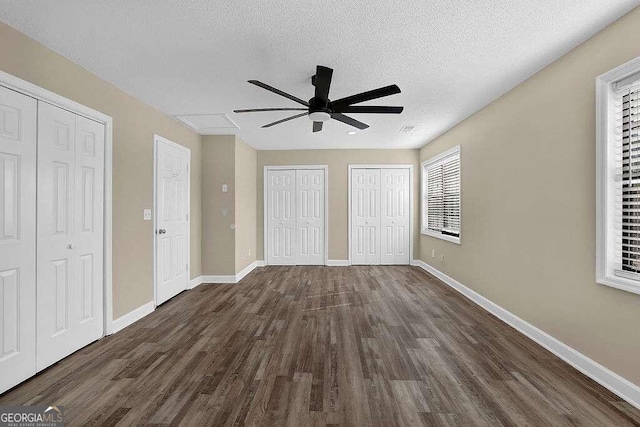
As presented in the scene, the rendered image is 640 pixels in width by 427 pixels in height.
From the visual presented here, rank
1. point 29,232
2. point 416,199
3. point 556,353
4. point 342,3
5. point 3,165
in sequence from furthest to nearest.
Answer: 1. point 416,199
2. point 556,353
3. point 29,232
4. point 3,165
5. point 342,3

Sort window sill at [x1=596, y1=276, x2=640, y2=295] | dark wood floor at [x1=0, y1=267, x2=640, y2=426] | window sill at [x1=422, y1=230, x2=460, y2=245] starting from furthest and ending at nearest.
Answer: window sill at [x1=422, y1=230, x2=460, y2=245] < window sill at [x1=596, y1=276, x2=640, y2=295] < dark wood floor at [x1=0, y1=267, x2=640, y2=426]

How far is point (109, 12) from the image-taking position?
1.93 meters

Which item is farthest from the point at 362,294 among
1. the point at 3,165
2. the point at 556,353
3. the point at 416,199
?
the point at 3,165

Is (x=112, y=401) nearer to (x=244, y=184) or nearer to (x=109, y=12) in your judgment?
(x=109, y=12)

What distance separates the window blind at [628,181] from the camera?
1961mm

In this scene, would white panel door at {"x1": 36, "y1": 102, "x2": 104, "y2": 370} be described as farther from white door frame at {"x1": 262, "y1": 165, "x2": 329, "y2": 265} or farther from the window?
the window

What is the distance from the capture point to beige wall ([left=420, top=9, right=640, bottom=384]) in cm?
205

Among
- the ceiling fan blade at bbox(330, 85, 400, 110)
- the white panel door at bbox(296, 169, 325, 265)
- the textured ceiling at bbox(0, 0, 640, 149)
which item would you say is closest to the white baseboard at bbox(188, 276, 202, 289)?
the white panel door at bbox(296, 169, 325, 265)

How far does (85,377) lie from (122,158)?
2138 millimetres

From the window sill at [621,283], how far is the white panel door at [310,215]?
4.68 m

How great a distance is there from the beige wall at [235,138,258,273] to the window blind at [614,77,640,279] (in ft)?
15.4

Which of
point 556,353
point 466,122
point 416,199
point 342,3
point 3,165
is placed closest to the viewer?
point 342,3

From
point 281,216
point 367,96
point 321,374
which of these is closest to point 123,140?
point 367,96

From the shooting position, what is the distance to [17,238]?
83.3 inches
